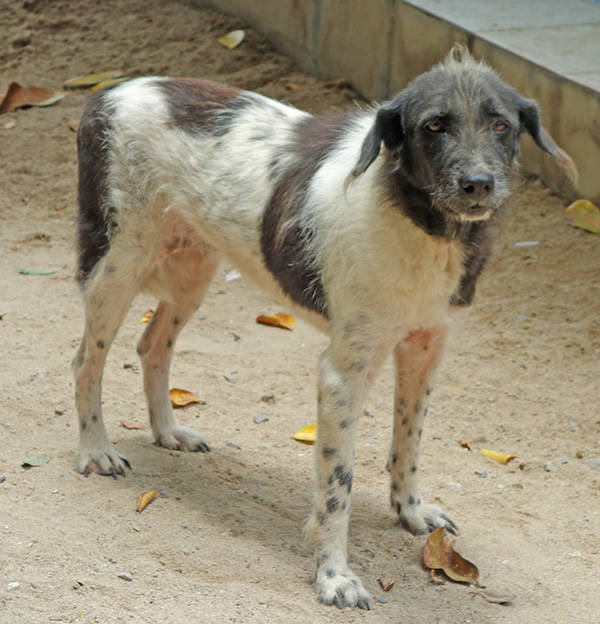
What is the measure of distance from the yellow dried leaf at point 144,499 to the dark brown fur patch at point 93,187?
97 centimetres

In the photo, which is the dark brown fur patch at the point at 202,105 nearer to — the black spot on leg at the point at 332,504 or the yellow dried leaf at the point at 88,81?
the black spot on leg at the point at 332,504

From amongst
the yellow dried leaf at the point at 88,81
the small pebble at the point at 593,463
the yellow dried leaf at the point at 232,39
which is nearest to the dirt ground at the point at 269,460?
the small pebble at the point at 593,463

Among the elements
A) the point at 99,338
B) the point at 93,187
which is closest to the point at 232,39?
the point at 93,187

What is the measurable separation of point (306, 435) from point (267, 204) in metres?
1.42

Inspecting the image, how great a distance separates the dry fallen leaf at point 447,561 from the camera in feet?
13.7

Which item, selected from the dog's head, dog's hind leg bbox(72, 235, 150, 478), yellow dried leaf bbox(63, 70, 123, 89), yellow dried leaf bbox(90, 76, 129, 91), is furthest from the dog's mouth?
yellow dried leaf bbox(63, 70, 123, 89)

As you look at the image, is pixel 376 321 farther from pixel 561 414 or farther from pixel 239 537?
pixel 561 414

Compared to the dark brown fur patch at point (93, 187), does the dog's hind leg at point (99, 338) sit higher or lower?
lower

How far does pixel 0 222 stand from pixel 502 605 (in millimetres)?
4655

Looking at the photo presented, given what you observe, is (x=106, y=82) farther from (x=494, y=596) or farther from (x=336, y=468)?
(x=494, y=596)

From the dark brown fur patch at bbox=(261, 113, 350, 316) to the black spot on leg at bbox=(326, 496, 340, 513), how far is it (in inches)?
26.6

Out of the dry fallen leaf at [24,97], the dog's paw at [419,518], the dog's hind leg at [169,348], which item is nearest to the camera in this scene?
the dog's paw at [419,518]

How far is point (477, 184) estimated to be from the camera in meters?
3.41

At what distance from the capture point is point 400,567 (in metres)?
4.24
